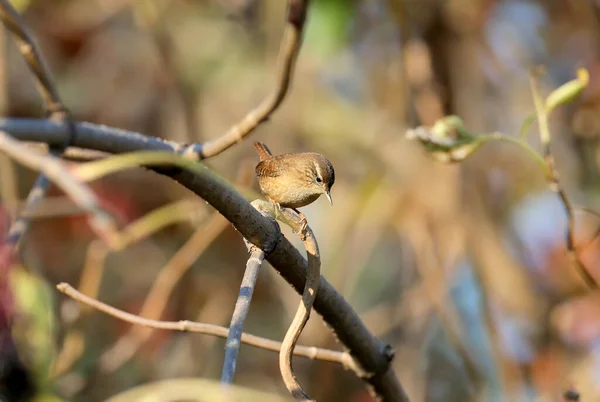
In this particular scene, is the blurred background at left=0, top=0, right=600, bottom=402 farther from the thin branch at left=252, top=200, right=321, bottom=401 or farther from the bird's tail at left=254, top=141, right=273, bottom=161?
the thin branch at left=252, top=200, right=321, bottom=401

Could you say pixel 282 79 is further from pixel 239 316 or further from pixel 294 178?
pixel 294 178

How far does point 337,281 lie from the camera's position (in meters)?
2.63

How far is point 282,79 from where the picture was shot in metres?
0.86

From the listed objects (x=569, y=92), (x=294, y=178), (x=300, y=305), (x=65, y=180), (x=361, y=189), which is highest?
(x=361, y=189)

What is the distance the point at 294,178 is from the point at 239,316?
831 millimetres

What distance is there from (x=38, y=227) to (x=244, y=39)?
4.26 feet

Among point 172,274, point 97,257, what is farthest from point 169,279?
point 97,257

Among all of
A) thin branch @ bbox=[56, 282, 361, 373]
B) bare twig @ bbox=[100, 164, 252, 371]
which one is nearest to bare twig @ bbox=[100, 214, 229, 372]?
bare twig @ bbox=[100, 164, 252, 371]

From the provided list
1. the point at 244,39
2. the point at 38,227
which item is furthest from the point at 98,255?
the point at 244,39

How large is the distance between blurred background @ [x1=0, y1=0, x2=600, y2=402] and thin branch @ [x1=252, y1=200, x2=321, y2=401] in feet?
2.33

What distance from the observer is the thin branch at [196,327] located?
1.12 metres

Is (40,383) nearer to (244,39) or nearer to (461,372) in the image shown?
(461,372)

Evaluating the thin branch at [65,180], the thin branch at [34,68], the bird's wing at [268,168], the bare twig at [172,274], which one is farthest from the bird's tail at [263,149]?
the thin branch at [65,180]

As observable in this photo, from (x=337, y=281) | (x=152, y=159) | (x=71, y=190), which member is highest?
(x=337, y=281)
